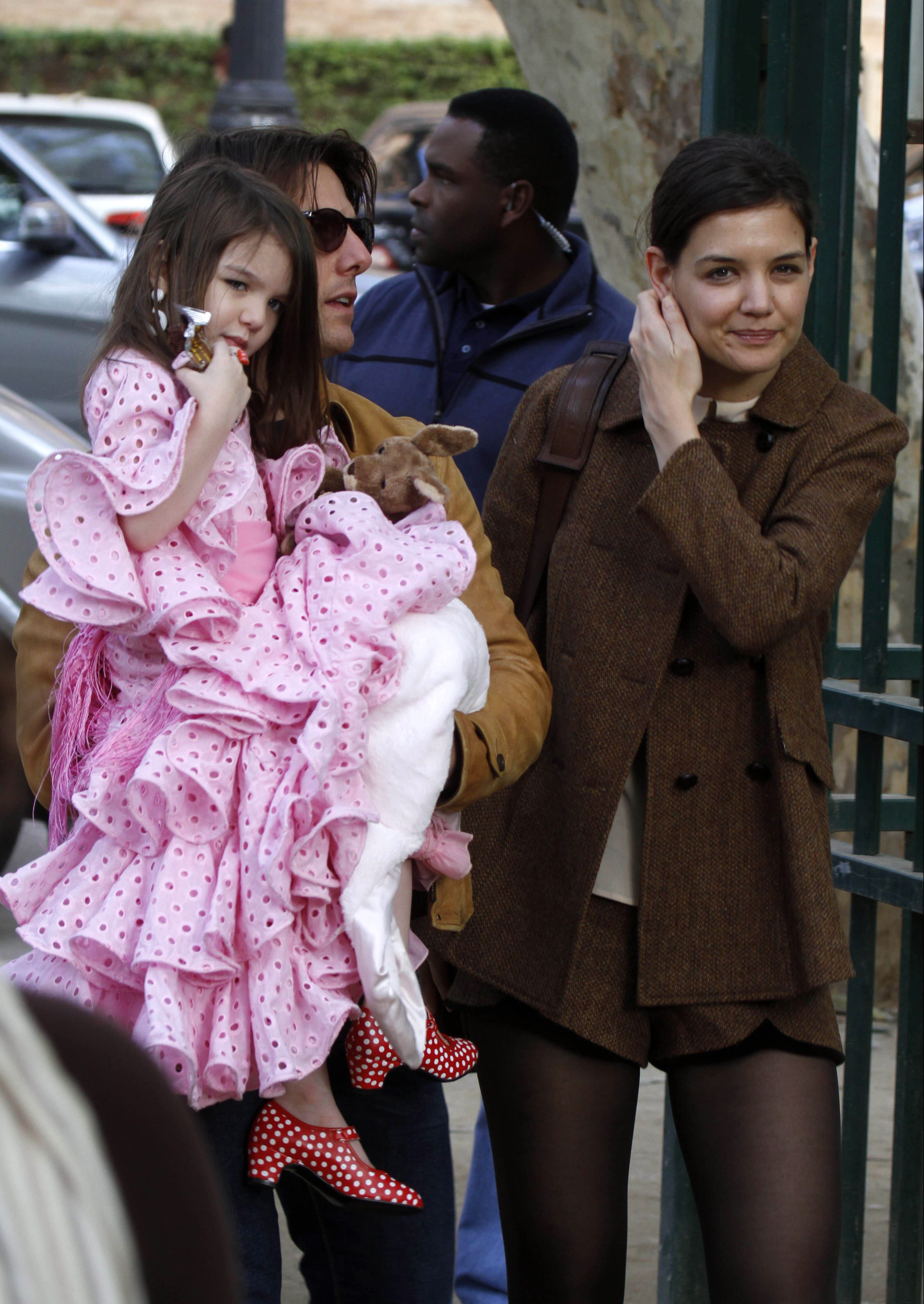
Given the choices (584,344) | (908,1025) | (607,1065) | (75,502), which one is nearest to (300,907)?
(75,502)

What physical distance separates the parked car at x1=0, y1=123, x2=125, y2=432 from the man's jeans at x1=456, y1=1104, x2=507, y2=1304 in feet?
17.1

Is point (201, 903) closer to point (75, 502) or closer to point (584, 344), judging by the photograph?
point (75, 502)

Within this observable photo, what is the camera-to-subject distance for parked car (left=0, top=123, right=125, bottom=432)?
827 centimetres

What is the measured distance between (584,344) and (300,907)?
2.19 m

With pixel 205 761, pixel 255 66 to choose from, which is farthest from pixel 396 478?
pixel 255 66

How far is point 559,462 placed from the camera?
8.59 ft

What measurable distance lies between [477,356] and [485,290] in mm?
311

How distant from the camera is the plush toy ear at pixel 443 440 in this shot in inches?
89.2

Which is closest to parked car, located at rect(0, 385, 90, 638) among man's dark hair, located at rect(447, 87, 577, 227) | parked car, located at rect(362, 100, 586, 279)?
man's dark hair, located at rect(447, 87, 577, 227)

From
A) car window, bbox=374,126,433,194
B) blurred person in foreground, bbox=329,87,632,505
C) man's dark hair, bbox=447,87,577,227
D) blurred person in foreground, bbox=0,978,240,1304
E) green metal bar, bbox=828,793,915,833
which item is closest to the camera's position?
blurred person in foreground, bbox=0,978,240,1304

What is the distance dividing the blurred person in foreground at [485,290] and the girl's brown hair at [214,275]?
4.60 ft

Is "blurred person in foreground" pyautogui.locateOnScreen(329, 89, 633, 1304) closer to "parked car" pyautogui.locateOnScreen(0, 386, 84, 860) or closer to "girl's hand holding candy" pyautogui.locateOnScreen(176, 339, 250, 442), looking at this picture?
"girl's hand holding candy" pyautogui.locateOnScreen(176, 339, 250, 442)

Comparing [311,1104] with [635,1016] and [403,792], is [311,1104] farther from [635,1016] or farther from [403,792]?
[635,1016]

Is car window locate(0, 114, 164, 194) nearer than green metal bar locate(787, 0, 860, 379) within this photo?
No
